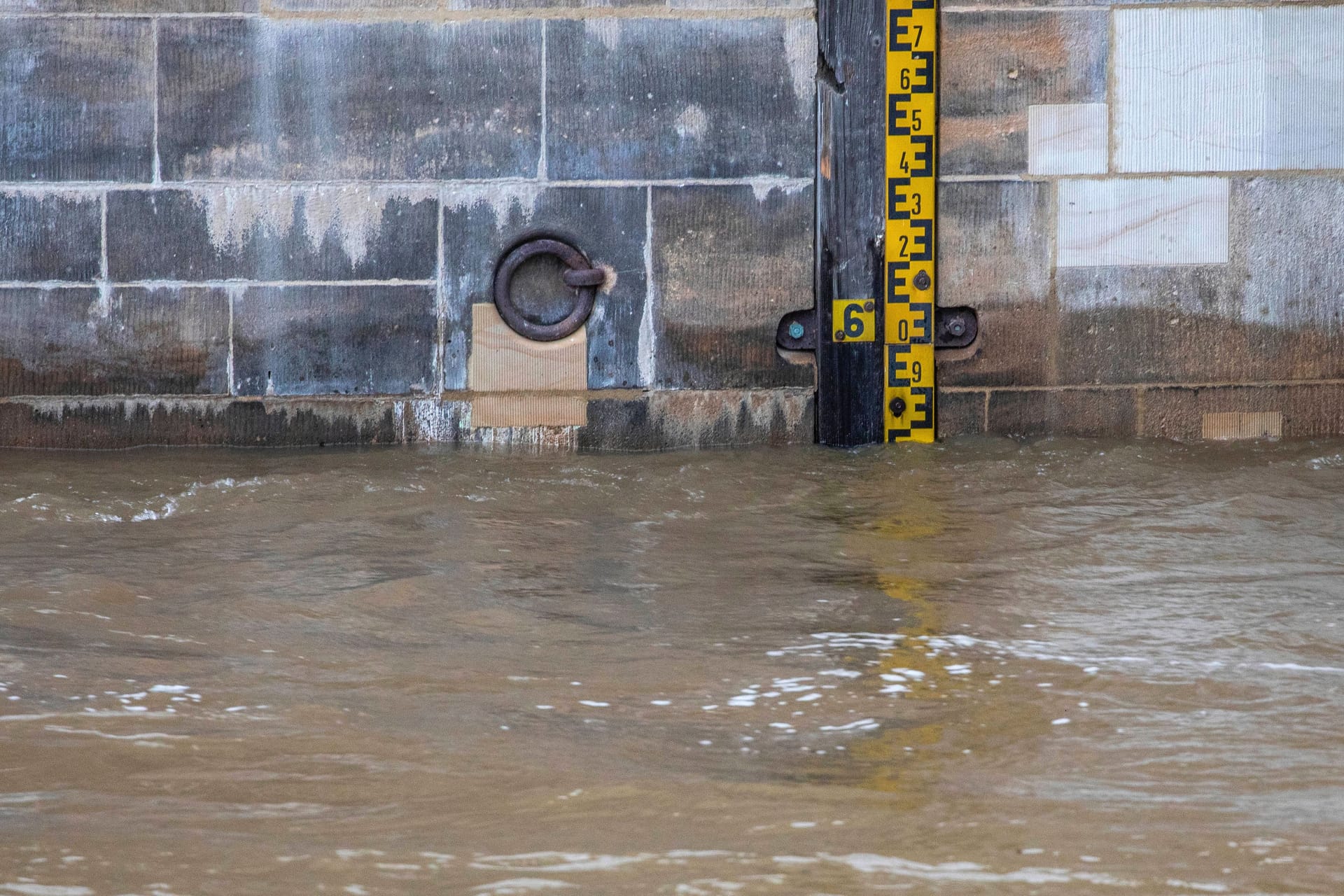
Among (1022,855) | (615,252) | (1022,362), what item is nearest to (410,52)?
(615,252)

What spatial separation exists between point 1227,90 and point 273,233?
353cm

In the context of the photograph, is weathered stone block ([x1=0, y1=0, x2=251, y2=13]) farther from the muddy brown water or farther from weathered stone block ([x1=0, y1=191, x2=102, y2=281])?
the muddy brown water

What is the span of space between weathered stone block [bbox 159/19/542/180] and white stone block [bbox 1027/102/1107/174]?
1828 millimetres

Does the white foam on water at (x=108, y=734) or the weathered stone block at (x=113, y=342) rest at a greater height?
the weathered stone block at (x=113, y=342)

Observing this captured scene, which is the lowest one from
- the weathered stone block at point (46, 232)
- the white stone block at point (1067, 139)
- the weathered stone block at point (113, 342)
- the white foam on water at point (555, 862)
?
the white foam on water at point (555, 862)

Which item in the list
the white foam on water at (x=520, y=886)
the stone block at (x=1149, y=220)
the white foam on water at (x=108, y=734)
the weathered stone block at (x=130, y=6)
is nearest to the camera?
the white foam on water at (x=520, y=886)

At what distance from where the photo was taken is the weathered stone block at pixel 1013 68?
468cm

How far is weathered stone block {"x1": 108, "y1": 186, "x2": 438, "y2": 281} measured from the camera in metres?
4.67

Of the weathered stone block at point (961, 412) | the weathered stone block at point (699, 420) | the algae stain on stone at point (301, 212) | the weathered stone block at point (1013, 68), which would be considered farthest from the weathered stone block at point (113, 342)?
the weathered stone block at point (1013, 68)

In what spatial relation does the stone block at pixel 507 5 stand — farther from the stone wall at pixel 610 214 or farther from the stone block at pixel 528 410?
the stone block at pixel 528 410

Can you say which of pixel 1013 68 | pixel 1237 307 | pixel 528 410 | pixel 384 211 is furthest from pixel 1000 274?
pixel 384 211

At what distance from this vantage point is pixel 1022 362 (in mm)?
4766

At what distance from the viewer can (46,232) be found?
4656mm

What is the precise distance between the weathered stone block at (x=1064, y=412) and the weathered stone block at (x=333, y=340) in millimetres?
2132
